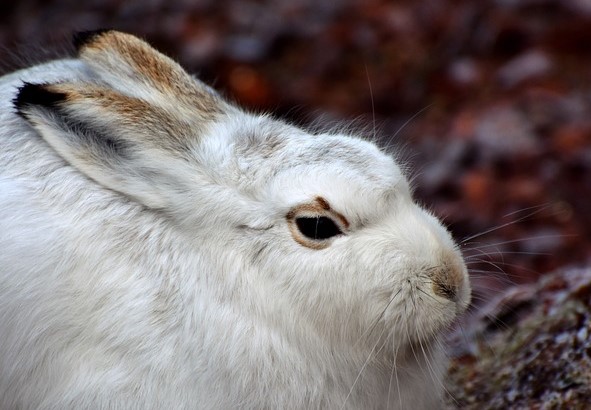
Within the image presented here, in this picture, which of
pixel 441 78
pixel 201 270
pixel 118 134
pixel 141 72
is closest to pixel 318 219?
pixel 201 270

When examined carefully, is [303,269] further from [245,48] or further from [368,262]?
[245,48]

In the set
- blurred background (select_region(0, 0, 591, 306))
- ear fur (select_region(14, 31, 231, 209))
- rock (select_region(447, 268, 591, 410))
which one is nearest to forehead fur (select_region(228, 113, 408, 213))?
ear fur (select_region(14, 31, 231, 209))

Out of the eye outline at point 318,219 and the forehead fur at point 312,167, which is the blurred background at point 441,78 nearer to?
the forehead fur at point 312,167

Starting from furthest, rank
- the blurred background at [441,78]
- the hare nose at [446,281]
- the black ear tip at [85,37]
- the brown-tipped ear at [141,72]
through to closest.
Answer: the blurred background at [441,78]
the black ear tip at [85,37]
the brown-tipped ear at [141,72]
the hare nose at [446,281]

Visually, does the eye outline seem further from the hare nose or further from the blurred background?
the blurred background

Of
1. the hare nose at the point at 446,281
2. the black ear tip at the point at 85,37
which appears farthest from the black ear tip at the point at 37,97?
the hare nose at the point at 446,281

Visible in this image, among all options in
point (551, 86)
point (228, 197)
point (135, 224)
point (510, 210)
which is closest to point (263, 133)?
point (228, 197)
